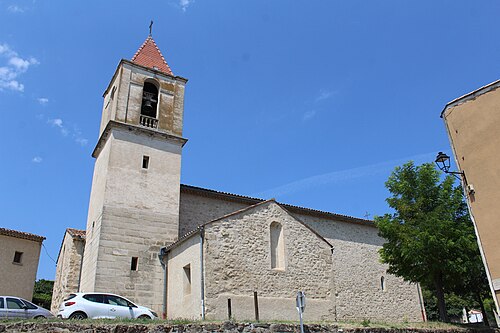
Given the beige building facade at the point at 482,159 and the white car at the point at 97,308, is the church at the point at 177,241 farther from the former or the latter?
the beige building facade at the point at 482,159

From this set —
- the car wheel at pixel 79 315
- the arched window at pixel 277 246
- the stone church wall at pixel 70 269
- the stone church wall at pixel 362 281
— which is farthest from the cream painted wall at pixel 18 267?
the stone church wall at pixel 362 281

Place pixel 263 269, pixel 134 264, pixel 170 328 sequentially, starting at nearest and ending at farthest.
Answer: pixel 170 328, pixel 263 269, pixel 134 264

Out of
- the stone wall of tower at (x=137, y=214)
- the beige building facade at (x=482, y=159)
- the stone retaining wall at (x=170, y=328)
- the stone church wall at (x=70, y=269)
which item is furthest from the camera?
the stone church wall at (x=70, y=269)

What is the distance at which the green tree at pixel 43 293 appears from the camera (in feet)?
113

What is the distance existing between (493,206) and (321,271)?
784 centimetres

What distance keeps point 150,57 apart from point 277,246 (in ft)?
44.8

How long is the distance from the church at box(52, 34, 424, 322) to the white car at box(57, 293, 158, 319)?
253cm

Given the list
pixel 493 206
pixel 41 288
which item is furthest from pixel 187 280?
pixel 41 288

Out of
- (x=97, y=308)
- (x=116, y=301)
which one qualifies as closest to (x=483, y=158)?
(x=116, y=301)

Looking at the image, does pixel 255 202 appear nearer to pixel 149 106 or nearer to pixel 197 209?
pixel 197 209

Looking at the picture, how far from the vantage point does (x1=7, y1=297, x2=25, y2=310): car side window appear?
1298 cm

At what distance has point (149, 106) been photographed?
2216 centimetres

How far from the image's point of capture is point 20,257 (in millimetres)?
25422

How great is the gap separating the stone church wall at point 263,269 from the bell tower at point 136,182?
396 cm
